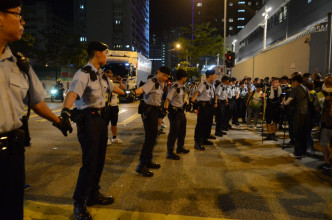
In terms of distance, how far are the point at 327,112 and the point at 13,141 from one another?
5487 mm

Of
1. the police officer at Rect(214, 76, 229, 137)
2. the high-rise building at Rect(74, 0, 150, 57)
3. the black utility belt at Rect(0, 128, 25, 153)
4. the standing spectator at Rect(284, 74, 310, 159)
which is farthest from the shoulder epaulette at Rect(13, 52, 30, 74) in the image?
the high-rise building at Rect(74, 0, 150, 57)

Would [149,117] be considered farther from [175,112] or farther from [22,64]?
[22,64]

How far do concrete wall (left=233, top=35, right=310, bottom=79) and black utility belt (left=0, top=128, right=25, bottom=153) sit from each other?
13851 millimetres

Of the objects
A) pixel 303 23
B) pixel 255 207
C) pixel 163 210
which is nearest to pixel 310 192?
pixel 255 207

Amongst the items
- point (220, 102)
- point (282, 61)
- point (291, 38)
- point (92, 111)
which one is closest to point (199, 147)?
point (220, 102)

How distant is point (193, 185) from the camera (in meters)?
4.83

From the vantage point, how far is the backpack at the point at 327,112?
17.9 feet

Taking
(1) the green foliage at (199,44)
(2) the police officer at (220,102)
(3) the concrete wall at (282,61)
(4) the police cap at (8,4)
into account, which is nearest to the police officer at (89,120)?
(4) the police cap at (8,4)

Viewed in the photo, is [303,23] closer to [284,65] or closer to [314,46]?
[284,65]

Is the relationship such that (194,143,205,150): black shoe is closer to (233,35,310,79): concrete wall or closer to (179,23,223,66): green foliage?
(233,35,310,79): concrete wall

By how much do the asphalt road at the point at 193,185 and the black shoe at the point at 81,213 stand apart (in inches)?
8.1

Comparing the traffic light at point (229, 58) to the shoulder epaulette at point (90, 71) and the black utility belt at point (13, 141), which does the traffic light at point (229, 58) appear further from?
the black utility belt at point (13, 141)

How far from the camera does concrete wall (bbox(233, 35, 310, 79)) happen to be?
47.3 feet

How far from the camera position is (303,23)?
25.9m
